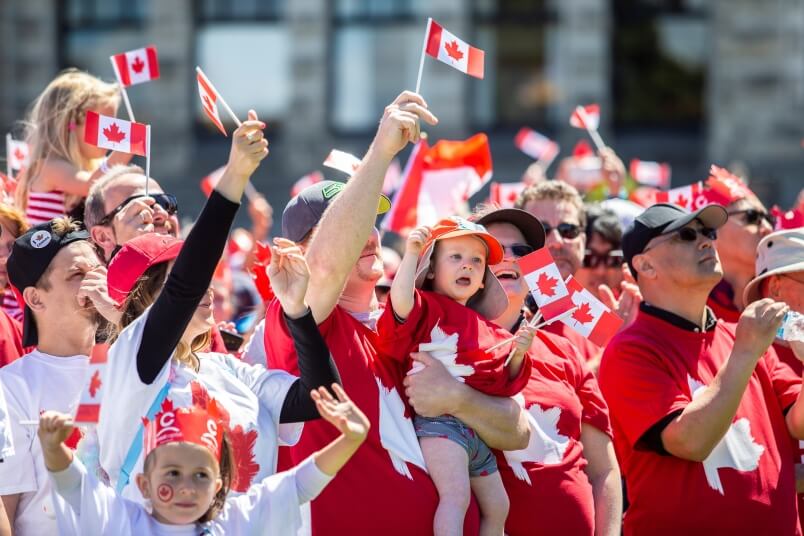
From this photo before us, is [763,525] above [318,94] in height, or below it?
above

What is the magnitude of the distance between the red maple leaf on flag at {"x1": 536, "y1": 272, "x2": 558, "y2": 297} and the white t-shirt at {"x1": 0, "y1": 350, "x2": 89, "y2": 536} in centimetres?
138

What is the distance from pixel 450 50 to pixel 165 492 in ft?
5.98

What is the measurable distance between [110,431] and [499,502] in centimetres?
117

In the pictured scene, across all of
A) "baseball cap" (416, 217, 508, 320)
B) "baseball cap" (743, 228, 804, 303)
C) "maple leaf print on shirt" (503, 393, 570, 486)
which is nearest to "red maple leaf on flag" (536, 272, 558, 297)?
"baseball cap" (416, 217, 508, 320)

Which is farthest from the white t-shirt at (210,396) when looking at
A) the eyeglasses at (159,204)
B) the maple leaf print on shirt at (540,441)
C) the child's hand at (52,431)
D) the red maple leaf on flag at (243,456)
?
the eyeglasses at (159,204)

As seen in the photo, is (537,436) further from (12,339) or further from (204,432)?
(12,339)

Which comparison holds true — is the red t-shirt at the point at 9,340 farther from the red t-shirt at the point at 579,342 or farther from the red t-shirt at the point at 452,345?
the red t-shirt at the point at 579,342

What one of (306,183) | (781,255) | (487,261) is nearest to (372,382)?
(487,261)

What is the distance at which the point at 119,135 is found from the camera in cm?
450

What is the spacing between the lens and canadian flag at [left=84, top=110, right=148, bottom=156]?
4473 millimetres

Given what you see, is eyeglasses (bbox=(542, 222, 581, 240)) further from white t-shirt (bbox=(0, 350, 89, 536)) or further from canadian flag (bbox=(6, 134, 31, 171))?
canadian flag (bbox=(6, 134, 31, 171))

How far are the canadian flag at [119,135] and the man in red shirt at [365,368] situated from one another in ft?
3.10

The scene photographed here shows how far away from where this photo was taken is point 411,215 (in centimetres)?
582

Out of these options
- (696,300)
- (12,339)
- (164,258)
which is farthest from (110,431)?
(696,300)
